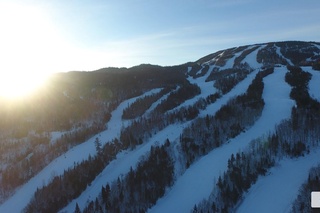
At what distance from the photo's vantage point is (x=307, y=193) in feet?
86.4

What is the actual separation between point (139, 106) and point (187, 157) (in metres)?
47.4

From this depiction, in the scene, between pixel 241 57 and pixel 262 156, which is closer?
pixel 262 156

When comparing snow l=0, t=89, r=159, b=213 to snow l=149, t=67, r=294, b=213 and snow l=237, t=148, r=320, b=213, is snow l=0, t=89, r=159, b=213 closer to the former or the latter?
snow l=149, t=67, r=294, b=213

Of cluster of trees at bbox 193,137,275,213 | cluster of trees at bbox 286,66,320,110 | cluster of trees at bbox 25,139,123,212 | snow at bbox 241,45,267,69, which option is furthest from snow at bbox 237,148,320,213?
snow at bbox 241,45,267,69

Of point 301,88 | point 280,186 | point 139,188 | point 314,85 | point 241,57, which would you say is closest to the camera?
point 280,186

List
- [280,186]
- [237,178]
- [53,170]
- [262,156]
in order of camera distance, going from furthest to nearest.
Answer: [53,170]
[262,156]
[237,178]
[280,186]

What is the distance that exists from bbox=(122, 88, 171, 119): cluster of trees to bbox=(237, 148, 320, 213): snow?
50.9 metres

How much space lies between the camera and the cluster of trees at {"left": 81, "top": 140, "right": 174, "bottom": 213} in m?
36.5

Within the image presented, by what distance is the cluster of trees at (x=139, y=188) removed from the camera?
1438 inches

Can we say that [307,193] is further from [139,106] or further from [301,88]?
[139,106]

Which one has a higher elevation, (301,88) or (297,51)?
(297,51)

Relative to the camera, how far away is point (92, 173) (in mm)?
49594

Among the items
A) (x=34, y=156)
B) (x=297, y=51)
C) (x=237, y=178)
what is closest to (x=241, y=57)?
(x=297, y=51)

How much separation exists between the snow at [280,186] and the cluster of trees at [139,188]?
10.6 meters
